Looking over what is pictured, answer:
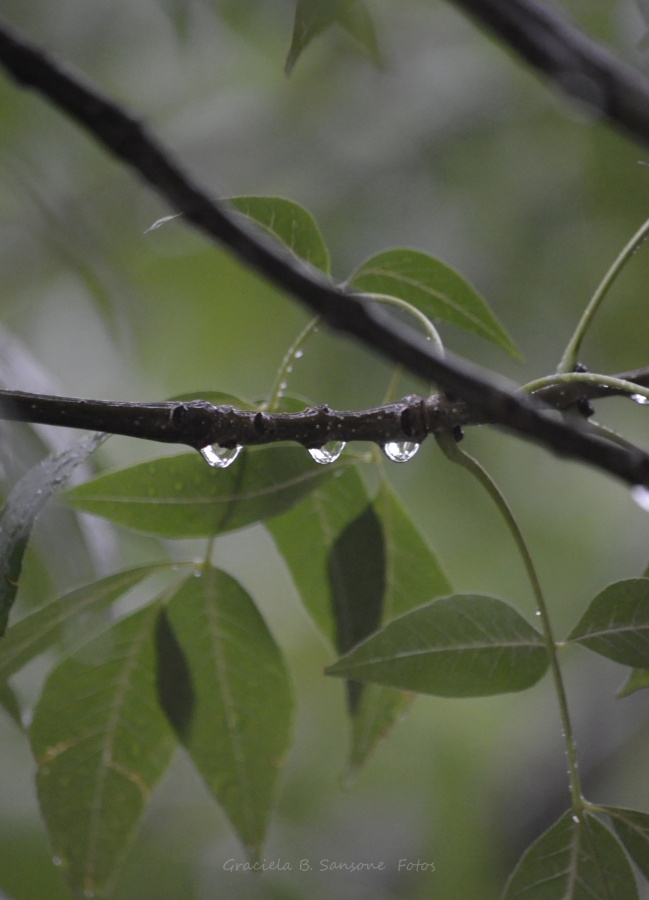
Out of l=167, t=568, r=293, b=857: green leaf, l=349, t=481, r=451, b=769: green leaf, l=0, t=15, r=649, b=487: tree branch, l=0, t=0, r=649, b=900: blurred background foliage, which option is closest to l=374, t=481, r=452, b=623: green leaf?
l=349, t=481, r=451, b=769: green leaf

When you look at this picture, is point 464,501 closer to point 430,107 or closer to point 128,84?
point 430,107

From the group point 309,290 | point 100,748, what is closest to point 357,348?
point 100,748

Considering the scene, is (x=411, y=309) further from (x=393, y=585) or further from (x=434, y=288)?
(x=393, y=585)

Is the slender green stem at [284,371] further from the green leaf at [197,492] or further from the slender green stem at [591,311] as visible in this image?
the slender green stem at [591,311]

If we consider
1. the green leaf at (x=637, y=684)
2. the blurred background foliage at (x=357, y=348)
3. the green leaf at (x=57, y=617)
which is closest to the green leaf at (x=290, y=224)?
the green leaf at (x=57, y=617)

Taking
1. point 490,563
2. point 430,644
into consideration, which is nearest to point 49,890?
point 490,563
